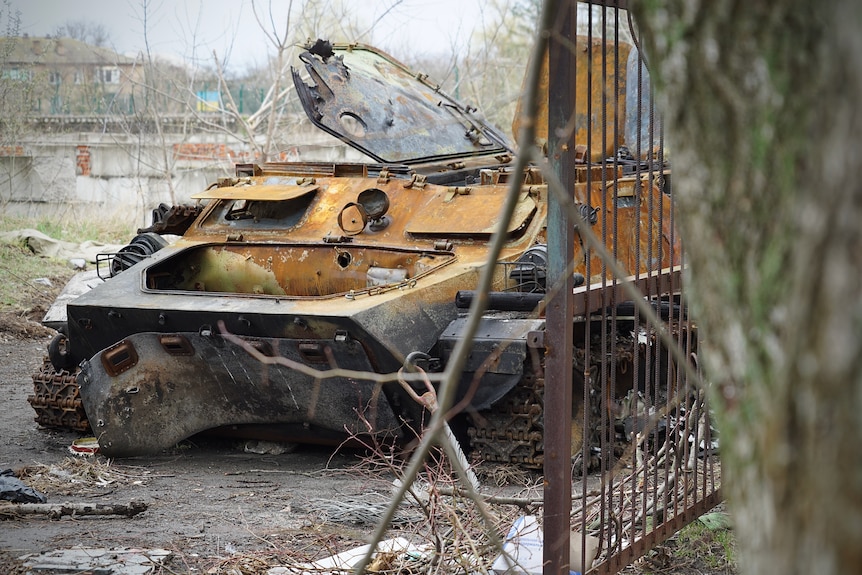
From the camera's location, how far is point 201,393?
23.2 feet

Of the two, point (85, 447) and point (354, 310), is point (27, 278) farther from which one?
point (354, 310)

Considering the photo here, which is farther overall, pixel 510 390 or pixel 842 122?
pixel 510 390

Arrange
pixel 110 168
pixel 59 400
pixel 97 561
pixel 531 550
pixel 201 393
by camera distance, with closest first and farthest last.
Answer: pixel 531 550, pixel 97 561, pixel 201 393, pixel 59 400, pixel 110 168

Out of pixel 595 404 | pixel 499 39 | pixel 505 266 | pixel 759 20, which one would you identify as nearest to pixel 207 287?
pixel 505 266

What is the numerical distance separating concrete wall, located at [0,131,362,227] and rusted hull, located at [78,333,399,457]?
13386mm

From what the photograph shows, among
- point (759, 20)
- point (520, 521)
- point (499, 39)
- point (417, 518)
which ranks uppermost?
point (499, 39)

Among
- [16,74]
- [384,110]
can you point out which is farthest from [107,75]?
[384,110]

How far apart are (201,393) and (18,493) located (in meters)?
1.37

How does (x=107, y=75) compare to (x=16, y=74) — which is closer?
(x=16, y=74)

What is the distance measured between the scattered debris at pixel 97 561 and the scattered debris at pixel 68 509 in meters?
0.87

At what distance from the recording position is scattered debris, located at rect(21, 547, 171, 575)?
15.0 ft

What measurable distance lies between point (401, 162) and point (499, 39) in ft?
57.4

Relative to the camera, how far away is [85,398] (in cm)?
715

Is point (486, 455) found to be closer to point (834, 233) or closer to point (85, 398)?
point (85, 398)
